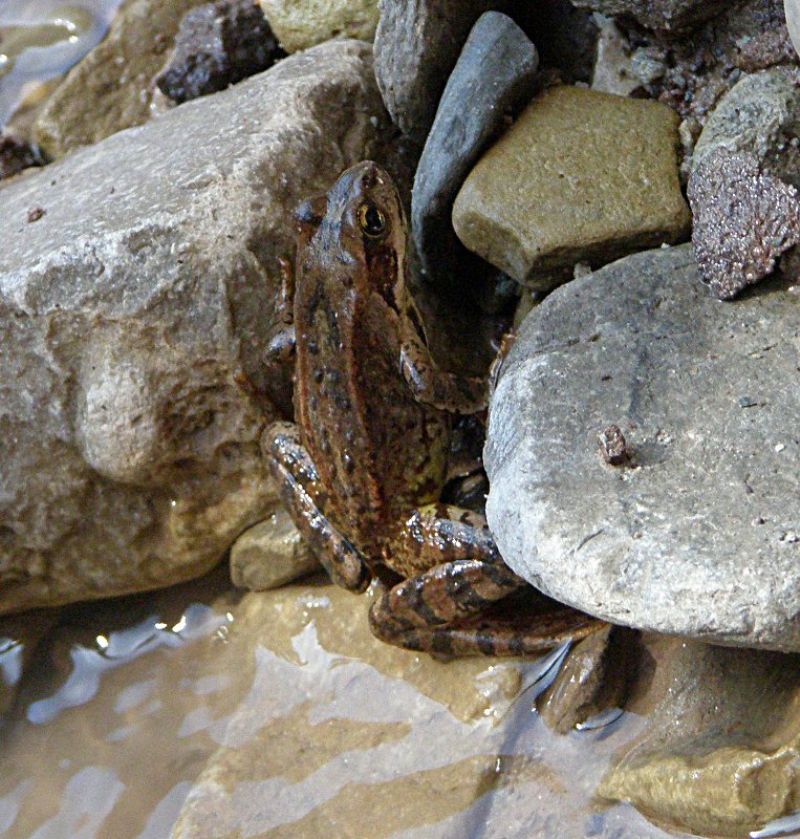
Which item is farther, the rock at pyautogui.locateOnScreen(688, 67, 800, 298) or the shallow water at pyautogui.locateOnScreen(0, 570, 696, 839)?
the shallow water at pyautogui.locateOnScreen(0, 570, 696, 839)

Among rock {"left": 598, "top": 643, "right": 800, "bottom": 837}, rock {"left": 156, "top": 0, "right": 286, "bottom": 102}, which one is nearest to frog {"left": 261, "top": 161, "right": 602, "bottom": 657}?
rock {"left": 598, "top": 643, "right": 800, "bottom": 837}

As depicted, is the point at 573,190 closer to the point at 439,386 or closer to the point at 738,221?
the point at 738,221

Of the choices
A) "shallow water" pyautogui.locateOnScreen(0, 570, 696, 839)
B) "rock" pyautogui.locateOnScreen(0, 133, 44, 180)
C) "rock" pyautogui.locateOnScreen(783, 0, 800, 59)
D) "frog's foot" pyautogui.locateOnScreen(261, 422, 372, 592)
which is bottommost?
"shallow water" pyautogui.locateOnScreen(0, 570, 696, 839)

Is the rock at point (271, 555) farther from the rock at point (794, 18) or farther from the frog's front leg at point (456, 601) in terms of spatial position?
the rock at point (794, 18)

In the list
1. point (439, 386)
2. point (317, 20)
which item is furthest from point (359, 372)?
point (317, 20)

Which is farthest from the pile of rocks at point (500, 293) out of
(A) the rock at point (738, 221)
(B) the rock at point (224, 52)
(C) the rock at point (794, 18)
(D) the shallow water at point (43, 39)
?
(D) the shallow water at point (43, 39)

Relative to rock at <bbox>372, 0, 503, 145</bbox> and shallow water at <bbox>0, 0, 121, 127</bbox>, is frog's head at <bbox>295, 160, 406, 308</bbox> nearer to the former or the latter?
rock at <bbox>372, 0, 503, 145</bbox>

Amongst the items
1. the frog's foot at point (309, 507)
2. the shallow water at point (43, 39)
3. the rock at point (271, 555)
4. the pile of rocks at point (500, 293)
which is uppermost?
the shallow water at point (43, 39)
